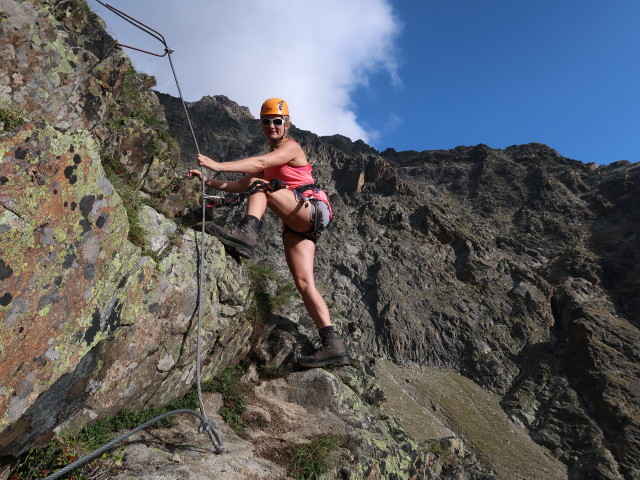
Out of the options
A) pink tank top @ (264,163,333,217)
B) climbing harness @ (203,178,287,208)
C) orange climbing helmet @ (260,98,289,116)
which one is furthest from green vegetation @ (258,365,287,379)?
orange climbing helmet @ (260,98,289,116)

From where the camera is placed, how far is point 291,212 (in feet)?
20.6

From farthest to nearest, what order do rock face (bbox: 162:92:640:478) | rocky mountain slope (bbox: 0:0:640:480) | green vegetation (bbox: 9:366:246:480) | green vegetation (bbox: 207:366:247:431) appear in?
rock face (bbox: 162:92:640:478), green vegetation (bbox: 207:366:247:431), green vegetation (bbox: 9:366:246:480), rocky mountain slope (bbox: 0:0:640:480)

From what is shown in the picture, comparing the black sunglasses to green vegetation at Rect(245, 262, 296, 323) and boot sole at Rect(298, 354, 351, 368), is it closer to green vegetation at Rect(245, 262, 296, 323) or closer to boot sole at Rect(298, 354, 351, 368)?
green vegetation at Rect(245, 262, 296, 323)

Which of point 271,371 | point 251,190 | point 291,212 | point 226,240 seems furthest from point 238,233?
point 271,371

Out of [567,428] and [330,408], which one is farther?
[567,428]

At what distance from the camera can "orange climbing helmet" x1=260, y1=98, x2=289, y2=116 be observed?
20.5 feet

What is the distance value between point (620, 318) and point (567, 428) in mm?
37731

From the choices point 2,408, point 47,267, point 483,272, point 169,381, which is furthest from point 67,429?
point 483,272

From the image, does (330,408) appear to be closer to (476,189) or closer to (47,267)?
(47,267)

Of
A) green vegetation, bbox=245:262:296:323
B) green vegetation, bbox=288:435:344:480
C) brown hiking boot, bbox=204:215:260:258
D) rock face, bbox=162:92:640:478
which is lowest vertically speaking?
green vegetation, bbox=288:435:344:480

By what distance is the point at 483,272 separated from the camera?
360 ft

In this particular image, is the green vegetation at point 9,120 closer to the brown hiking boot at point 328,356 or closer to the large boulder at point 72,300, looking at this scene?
the large boulder at point 72,300

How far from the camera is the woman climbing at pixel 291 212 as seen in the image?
6191 millimetres

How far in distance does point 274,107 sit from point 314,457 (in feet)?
17.2
